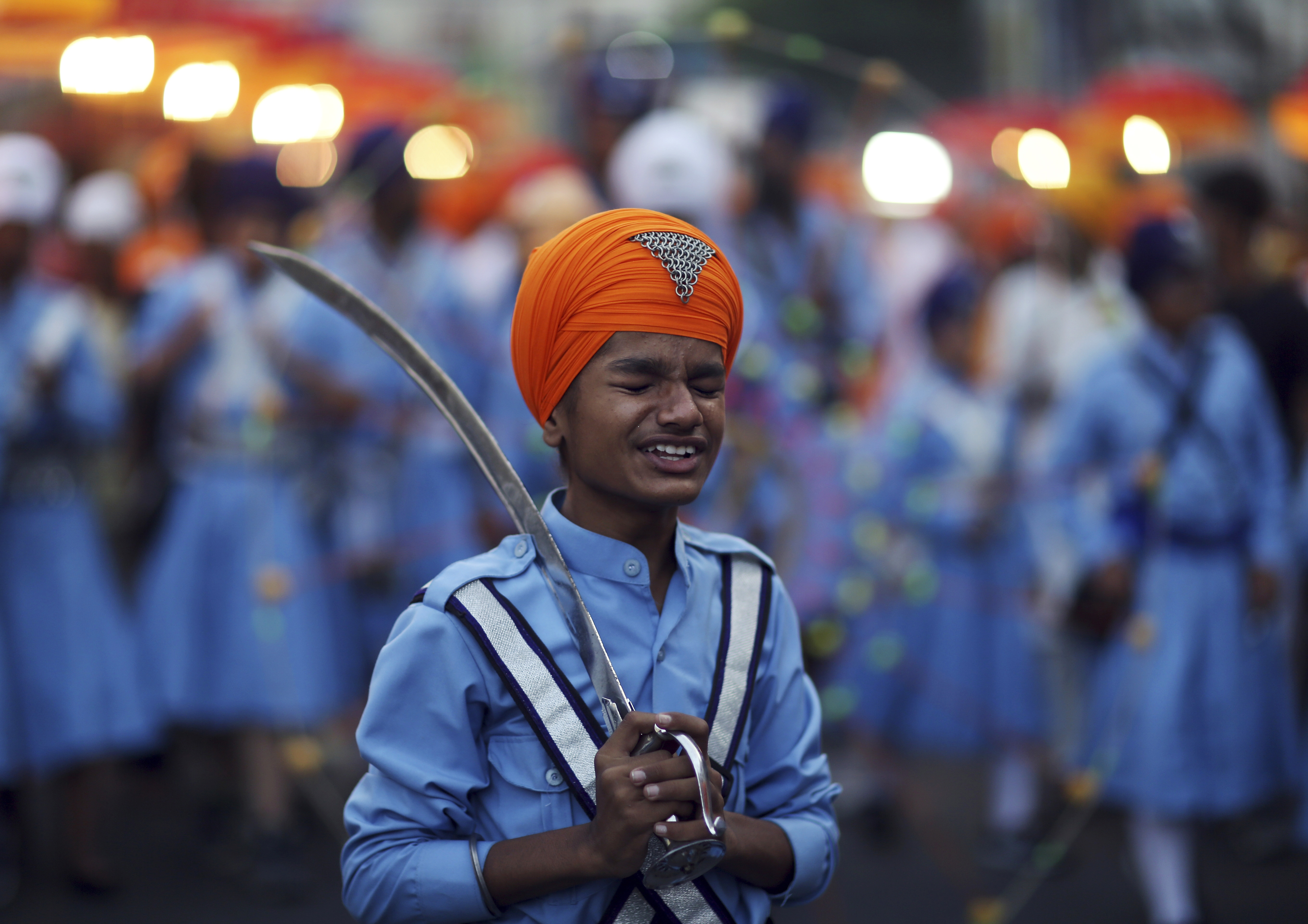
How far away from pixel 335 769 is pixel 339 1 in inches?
1012

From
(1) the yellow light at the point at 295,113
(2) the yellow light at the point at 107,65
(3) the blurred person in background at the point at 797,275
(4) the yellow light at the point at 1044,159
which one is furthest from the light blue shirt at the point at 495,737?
(1) the yellow light at the point at 295,113

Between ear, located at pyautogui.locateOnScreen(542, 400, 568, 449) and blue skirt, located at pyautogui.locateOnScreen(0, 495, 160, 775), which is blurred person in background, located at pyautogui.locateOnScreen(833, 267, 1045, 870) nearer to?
blue skirt, located at pyautogui.locateOnScreen(0, 495, 160, 775)

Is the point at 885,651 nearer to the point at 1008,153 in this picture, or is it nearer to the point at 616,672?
the point at 1008,153

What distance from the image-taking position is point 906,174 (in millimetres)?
9773

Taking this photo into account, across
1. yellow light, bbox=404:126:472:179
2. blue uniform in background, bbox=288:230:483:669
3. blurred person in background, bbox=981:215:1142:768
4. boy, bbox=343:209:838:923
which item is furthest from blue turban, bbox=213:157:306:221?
boy, bbox=343:209:838:923

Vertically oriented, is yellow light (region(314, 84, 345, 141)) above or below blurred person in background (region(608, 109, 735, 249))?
above

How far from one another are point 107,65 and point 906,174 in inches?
206

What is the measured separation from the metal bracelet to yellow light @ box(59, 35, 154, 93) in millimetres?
9052

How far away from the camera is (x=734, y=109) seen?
6.17 metres

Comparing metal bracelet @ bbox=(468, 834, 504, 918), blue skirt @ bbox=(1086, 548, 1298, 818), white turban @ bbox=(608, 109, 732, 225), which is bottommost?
blue skirt @ bbox=(1086, 548, 1298, 818)

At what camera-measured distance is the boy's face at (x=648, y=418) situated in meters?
1.57

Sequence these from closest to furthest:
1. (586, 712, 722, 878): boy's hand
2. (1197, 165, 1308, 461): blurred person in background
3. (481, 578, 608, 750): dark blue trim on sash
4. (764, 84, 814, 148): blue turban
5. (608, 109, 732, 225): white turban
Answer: (586, 712, 722, 878): boy's hand < (481, 578, 608, 750): dark blue trim on sash < (608, 109, 732, 225): white turban < (1197, 165, 1308, 461): blurred person in background < (764, 84, 814, 148): blue turban

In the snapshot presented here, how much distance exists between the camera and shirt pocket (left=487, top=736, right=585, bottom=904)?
59.6 inches

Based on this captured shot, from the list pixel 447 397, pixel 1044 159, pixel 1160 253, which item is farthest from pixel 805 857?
pixel 1044 159
